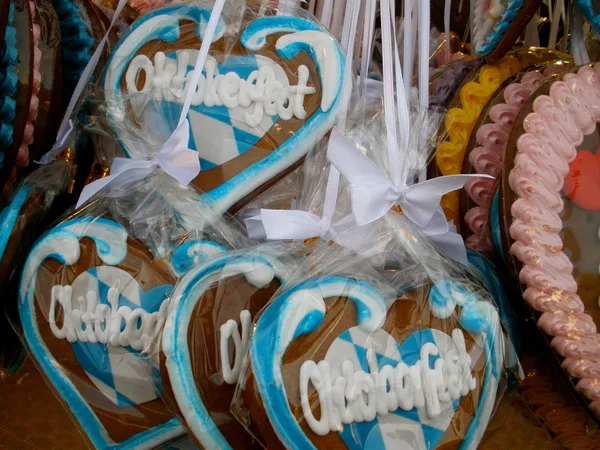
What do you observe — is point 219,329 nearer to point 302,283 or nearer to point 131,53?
point 302,283

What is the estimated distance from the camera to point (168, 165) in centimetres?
83

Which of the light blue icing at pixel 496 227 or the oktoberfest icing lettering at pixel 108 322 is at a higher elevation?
the light blue icing at pixel 496 227

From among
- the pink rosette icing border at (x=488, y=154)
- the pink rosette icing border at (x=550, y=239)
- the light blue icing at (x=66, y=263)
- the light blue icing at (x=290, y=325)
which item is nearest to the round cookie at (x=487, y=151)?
the pink rosette icing border at (x=488, y=154)

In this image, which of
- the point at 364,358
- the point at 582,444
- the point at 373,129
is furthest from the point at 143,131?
the point at 582,444

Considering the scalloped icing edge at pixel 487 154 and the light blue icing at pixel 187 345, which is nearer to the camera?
the light blue icing at pixel 187 345

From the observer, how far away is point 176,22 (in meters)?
0.91

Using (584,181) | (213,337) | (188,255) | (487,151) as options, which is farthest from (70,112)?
(584,181)

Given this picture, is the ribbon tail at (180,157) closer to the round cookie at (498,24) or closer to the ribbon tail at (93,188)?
the ribbon tail at (93,188)

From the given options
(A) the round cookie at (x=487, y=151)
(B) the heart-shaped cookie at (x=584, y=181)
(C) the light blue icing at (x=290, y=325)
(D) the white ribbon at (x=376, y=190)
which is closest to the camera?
(C) the light blue icing at (x=290, y=325)

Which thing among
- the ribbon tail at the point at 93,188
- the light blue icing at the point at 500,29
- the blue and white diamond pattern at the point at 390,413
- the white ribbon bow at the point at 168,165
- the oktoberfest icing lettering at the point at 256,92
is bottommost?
the blue and white diamond pattern at the point at 390,413

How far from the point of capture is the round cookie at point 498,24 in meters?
0.98

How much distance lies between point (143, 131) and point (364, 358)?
49cm

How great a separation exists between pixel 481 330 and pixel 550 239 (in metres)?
0.18

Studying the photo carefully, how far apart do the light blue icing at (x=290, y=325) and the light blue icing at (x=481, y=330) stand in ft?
Result: 0.29
